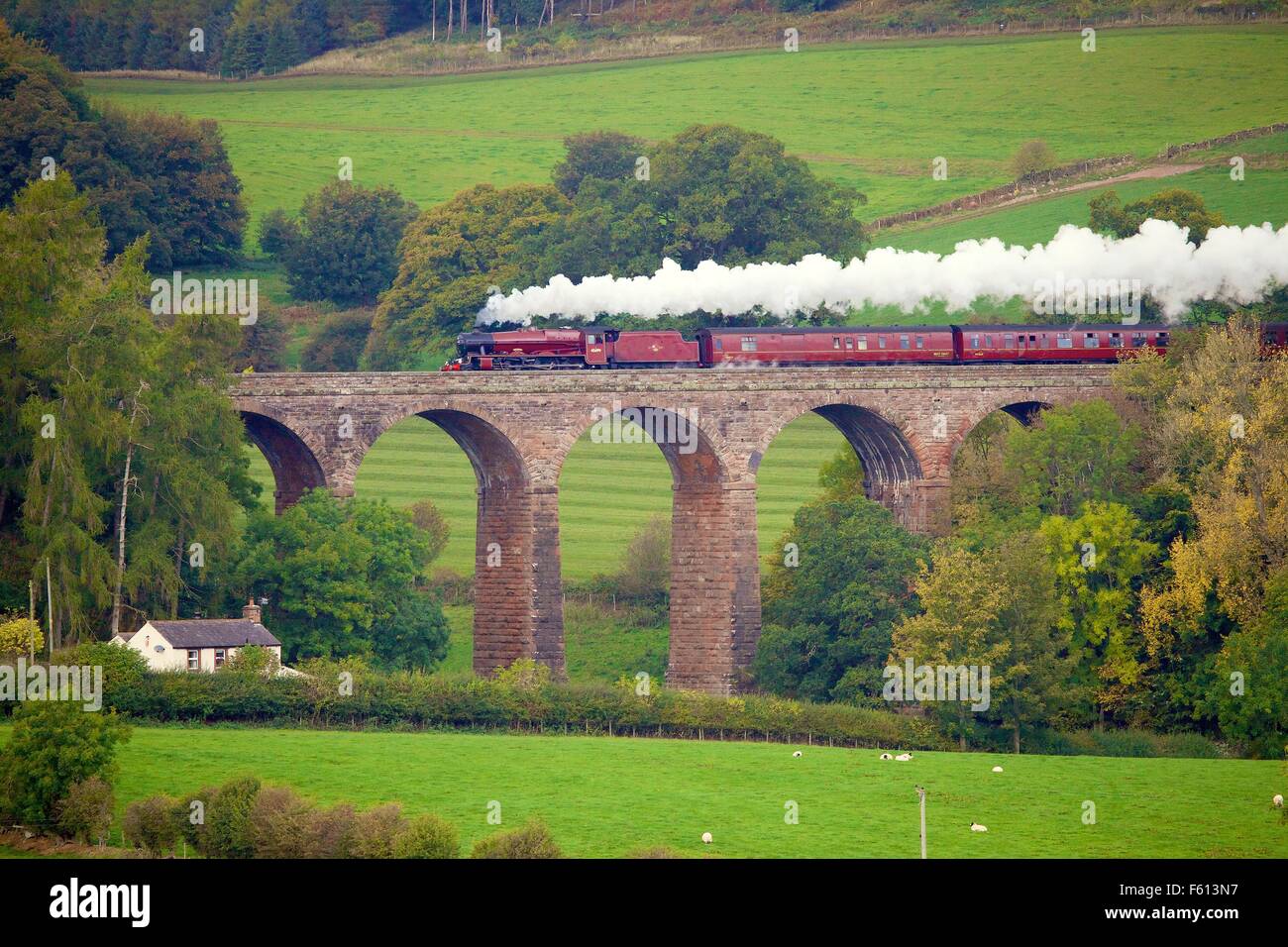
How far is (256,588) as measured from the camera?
82.7m

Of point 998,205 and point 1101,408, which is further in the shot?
point 998,205

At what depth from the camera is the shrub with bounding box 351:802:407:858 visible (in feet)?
179

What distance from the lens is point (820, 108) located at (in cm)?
16012

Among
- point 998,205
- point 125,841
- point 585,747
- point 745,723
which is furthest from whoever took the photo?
point 998,205

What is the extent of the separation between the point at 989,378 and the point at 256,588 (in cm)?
3023

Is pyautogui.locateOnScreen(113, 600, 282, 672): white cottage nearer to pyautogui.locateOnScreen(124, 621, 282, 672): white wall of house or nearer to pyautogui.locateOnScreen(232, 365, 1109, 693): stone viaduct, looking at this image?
pyautogui.locateOnScreen(124, 621, 282, 672): white wall of house

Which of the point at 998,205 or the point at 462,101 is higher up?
the point at 462,101

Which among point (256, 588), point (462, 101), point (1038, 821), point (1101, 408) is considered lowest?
point (1038, 821)

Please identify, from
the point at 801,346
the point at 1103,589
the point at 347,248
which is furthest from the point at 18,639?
the point at 347,248

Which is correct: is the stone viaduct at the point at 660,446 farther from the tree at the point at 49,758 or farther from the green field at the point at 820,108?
the green field at the point at 820,108

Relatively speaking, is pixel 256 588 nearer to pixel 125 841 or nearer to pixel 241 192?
pixel 125 841

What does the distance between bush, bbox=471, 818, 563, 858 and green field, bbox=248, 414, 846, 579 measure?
49532 mm

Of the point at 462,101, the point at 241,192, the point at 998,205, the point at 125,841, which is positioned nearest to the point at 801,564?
the point at 125,841

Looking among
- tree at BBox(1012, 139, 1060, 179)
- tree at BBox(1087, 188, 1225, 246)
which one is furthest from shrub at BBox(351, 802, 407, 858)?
tree at BBox(1012, 139, 1060, 179)
